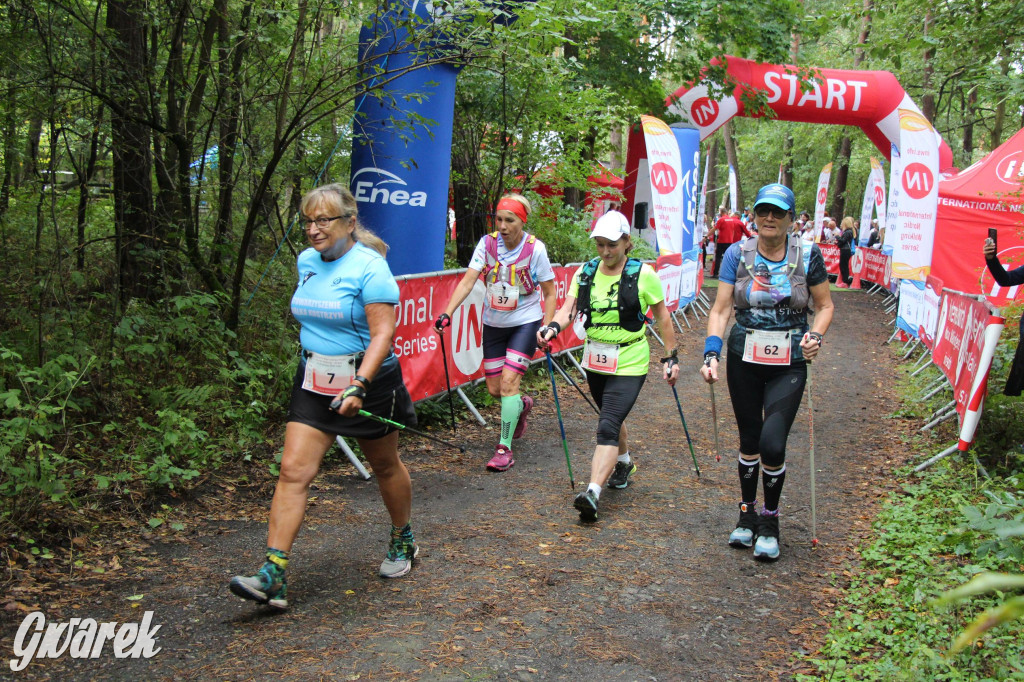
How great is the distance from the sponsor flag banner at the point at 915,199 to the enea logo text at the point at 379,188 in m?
9.10

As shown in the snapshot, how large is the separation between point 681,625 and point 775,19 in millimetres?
14500

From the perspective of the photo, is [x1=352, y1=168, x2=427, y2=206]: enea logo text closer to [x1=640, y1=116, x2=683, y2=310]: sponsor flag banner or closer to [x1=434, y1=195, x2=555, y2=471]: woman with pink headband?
[x1=434, y1=195, x2=555, y2=471]: woman with pink headband

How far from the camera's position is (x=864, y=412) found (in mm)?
9523

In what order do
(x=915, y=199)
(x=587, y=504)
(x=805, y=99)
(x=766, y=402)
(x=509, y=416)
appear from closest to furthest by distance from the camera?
(x=766, y=402) → (x=587, y=504) → (x=509, y=416) → (x=915, y=199) → (x=805, y=99)

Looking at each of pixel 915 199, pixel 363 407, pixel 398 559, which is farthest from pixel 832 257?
pixel 363 407

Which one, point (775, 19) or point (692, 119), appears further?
point (692, 119)

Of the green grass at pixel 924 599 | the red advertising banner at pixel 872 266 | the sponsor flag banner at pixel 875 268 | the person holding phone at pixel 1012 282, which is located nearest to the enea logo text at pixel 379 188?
the green grass at pixel 924 599

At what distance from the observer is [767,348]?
16.2 feet

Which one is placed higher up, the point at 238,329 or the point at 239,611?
the point at 238,329

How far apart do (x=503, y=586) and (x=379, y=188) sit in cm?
448

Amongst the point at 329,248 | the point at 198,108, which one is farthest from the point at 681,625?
the point at 198,108

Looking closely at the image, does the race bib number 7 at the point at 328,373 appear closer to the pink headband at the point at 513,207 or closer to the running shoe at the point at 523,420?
the pink headband at the point at 513,207

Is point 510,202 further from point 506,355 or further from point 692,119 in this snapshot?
point 692,119

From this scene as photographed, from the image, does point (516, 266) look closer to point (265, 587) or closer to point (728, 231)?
point (265, 587)
